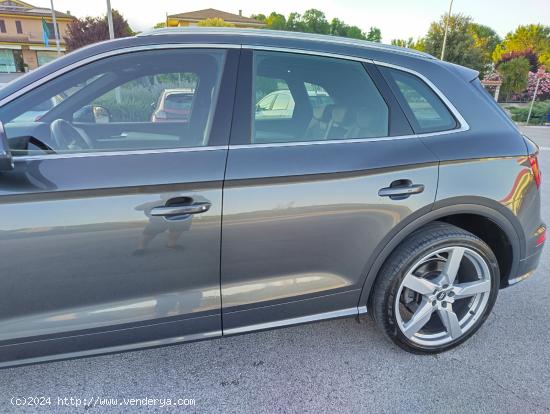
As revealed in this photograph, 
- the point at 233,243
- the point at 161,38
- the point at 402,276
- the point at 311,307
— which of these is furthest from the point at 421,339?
the point at 161,38

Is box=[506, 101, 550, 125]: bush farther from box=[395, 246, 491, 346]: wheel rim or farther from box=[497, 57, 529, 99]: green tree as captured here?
box=[395, 246, 491, 346]: wheel rim

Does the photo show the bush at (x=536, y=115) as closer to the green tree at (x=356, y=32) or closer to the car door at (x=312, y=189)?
the car door at (x=312, y=189)

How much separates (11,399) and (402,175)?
7.52ft

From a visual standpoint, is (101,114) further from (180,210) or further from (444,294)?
(444,294)

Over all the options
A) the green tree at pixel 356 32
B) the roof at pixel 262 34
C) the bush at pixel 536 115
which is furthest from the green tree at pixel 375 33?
the roof at pixel 262 34

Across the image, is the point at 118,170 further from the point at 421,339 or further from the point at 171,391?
the point at 421,339

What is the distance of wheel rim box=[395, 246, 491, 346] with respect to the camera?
2.17 metres

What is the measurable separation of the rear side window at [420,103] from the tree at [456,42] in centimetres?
3023

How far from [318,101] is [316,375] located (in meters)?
1.55

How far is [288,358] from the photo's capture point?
225cm

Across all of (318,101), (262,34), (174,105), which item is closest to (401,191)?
(318,101)

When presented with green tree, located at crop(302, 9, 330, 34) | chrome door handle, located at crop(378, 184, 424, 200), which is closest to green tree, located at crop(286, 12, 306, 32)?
green tree, located at crop(302, 9, 330, 34)

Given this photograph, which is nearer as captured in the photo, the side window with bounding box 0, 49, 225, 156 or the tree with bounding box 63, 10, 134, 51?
the side window with bounding box 0, 49, 225, 156

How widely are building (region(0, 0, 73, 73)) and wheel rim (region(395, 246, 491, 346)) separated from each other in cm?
5268
